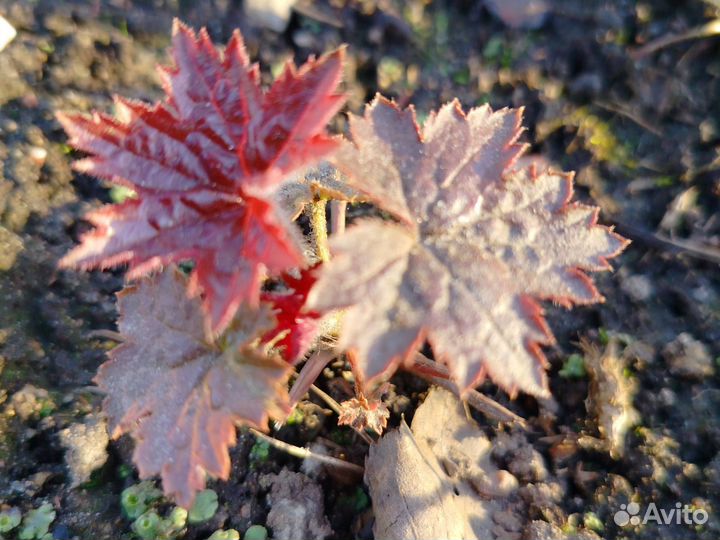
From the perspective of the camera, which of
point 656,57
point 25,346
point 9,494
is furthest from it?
point 656,57

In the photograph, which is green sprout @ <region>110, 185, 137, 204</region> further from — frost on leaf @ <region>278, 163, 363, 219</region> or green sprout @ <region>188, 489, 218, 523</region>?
green sprout @ <region>188, 489, 218, 523</region>

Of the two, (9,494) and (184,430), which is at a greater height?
(184,430)

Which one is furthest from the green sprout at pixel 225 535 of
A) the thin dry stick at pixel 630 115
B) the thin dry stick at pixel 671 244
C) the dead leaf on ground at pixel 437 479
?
the thin dry stick at pixel 630 115

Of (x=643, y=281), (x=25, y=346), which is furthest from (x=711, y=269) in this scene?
(x=25, y=346)

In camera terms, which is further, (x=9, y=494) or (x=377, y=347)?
(x=9, y=494)

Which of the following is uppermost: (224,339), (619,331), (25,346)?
(224,339)

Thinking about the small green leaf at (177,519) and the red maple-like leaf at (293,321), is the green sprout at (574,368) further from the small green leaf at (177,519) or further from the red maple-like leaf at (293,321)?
the small green leaf at (177,519)

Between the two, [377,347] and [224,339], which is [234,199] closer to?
[224,339]

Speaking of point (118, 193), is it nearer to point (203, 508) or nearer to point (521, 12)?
point (203, 508)
